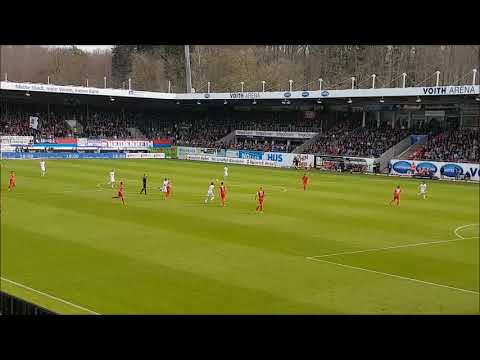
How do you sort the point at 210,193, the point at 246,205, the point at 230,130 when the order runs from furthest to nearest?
the point at 230,130 < the point at 210,193 < the point at 246,205

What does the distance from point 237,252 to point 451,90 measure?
1522 inches

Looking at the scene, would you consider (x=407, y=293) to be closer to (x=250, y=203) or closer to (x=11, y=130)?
(x=250, y=203)

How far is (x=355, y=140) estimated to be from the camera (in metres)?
63.2

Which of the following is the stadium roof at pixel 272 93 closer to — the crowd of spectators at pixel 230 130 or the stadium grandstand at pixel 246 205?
the stadium grandstand at pixel 246 205

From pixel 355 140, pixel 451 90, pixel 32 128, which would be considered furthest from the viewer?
pixel 32 128

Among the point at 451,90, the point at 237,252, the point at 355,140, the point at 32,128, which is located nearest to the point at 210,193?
the point at 237,252

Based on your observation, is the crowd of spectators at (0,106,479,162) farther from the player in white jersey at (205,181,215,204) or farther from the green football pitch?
the player in white jersey at (205,181,215,204)

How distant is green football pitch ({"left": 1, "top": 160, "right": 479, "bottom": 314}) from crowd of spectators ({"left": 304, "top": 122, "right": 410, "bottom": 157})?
885 inches

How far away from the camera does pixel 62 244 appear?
2038cm

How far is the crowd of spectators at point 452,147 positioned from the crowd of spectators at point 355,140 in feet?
12.3

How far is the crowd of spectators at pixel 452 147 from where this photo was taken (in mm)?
52344

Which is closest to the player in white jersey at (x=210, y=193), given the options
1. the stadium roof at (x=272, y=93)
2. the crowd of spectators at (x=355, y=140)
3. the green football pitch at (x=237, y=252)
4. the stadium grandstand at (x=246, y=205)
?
the stadium grandstand at (x=246, y=205)

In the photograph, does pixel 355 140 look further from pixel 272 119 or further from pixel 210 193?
pixel 210 193
